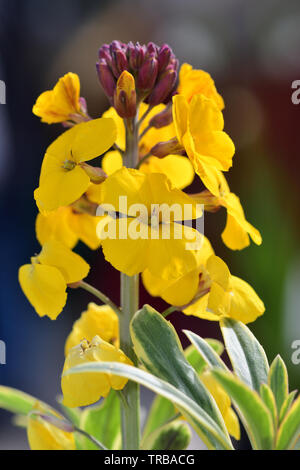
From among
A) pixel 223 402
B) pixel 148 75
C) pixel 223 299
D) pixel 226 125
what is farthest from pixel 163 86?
pixel 226 125

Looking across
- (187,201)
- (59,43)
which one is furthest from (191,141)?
(59,43)

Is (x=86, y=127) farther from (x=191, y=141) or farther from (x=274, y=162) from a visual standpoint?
(x=274, y=162)

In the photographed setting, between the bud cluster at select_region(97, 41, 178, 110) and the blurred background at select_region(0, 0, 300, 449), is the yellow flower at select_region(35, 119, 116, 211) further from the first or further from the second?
the blurred background at select_region(0, 0, 300, 449)

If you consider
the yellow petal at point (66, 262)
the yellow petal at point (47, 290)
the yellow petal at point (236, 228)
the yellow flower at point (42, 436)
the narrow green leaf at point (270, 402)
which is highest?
the yellow petal at point (236, 228)

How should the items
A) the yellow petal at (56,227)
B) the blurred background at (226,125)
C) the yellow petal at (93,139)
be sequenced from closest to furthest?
the yellow petal at (93,139) < the yellow petal at (56,227) < the blurred background at (226,125)

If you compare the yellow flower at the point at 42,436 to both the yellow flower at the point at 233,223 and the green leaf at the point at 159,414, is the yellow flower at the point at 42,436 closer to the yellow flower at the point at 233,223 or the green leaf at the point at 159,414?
the green leaf at the point at 159,414

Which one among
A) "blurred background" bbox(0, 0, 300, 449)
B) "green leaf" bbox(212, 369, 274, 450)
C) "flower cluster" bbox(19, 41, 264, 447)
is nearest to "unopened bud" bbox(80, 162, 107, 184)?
"flower cluster" bbox(19, 41, 264, 447)

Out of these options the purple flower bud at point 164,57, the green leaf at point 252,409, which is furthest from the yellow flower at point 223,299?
the purple flower bud at point 164,57
